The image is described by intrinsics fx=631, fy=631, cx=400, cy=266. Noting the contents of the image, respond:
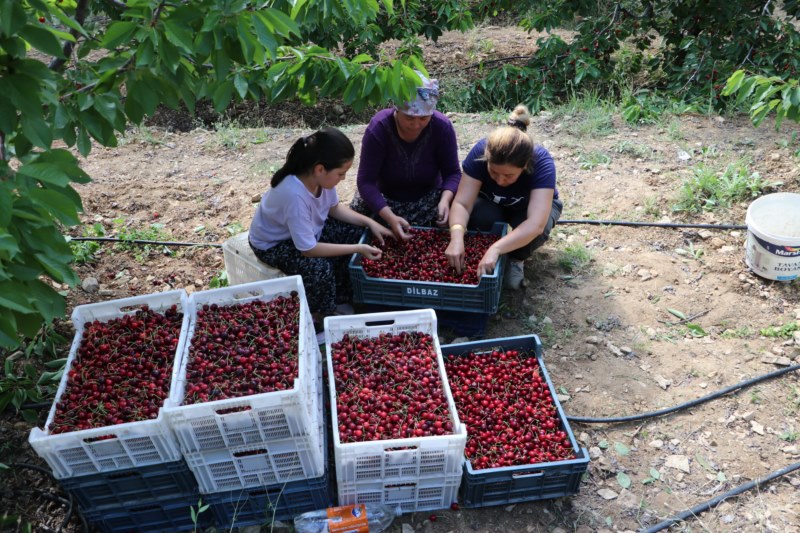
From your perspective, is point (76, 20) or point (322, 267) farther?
point (322, 267)

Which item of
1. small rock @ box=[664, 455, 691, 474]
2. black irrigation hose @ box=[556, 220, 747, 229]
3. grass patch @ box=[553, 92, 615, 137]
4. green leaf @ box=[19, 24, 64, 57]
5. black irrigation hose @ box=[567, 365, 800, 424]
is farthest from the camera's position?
grass patch @ box=[553, 92, 615, 137]

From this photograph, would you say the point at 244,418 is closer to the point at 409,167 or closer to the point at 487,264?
the point at 487,264

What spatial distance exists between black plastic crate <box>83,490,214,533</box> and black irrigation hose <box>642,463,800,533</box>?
82.1 inches

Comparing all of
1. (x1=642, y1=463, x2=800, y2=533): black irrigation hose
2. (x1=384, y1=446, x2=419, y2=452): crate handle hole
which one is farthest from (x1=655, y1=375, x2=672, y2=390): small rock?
(x1=384, y1=446, x2=419, y2=452): crate handle hole

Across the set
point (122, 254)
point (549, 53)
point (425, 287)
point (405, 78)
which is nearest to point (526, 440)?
point (425, 287)

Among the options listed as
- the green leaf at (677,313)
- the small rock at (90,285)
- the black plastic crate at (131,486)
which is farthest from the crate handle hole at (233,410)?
the green leaf at (677,313)

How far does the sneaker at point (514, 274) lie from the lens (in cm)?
433

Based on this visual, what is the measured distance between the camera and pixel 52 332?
3754mm

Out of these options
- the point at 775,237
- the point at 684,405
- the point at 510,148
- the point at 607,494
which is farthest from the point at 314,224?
the point at 775,237

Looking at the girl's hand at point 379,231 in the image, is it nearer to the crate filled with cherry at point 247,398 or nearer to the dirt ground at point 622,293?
the dirt ground at point 622,293

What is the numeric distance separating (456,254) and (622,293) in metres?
1.31

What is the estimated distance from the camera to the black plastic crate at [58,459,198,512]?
266cm

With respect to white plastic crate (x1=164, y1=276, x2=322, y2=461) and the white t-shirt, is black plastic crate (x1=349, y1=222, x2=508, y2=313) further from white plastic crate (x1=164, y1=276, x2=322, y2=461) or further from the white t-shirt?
white plastic crate (x1=164, y1=276, x2=322, y2=461)

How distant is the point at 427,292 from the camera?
3750 mm
